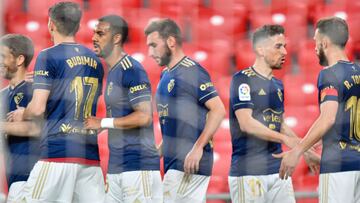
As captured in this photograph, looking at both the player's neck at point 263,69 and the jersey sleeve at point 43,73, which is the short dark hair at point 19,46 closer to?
the jersey sleeve at point 43,73

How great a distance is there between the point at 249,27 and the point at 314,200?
1.13m

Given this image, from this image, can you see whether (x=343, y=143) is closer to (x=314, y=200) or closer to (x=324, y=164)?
(x=324, y=164)

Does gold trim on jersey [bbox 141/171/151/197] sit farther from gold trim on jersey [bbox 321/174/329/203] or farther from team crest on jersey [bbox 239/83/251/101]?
gold trim on jersey [bbox 321/174/329/203]

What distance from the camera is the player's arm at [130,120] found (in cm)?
367

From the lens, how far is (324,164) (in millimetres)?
3705

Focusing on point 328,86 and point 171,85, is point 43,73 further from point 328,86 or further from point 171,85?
point 328,86

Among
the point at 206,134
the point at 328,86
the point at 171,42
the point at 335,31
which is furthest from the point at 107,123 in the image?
the point at 335,31

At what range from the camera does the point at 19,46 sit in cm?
395

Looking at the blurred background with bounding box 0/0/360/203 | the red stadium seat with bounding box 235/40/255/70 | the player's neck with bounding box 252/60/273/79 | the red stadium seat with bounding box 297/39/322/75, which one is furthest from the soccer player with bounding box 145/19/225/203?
the red stadium seat with bounding box 297/39/322/75

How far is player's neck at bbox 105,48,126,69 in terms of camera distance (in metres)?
3.82

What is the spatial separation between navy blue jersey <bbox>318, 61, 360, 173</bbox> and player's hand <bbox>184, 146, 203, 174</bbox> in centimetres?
50

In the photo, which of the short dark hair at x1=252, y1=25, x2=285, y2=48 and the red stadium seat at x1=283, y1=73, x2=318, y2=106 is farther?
the red stadium seat at x1=283, y1=73, x2=318, y2=106

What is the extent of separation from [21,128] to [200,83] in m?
0.76

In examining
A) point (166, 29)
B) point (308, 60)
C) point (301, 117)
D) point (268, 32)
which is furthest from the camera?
point (308, 60)
